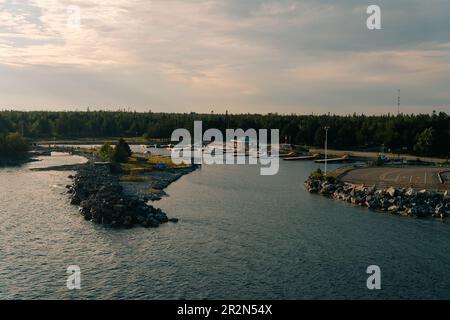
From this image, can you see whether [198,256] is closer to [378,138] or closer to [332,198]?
[332,198]

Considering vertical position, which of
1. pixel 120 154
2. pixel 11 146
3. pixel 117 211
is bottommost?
pixel 117 211

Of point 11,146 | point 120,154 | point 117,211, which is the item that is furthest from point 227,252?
point 11,146

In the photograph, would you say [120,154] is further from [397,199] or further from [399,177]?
[397,199]

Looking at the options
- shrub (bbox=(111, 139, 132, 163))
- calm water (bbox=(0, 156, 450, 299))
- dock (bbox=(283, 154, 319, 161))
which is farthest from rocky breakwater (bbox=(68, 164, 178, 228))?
dock (bbox=(283, 154, 319, 161))

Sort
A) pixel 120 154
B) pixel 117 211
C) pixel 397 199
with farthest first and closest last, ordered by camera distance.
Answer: pixel 120 154
pixel 397 199
pixel 117 211

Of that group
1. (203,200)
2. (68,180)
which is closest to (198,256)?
(203,200)

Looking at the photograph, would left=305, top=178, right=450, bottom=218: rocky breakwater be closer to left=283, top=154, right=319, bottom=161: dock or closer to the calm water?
the calm water

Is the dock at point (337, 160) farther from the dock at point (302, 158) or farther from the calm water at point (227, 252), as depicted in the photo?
the calm water at point (227, 252)

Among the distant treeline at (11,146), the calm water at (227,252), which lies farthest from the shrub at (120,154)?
the distant treeline at (11,146)
